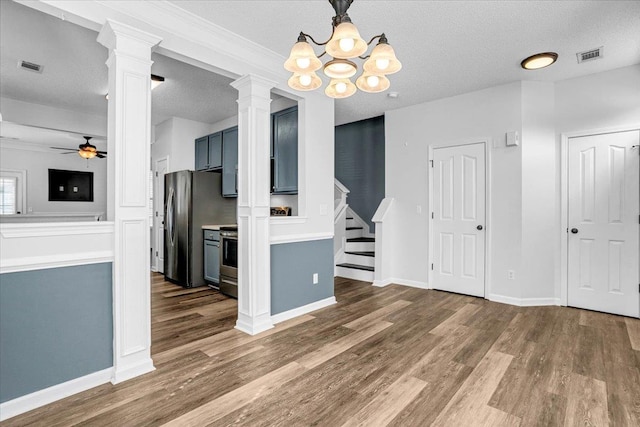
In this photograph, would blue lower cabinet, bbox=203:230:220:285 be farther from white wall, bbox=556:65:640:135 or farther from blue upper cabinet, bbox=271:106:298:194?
white wall, bbox=556:65:640:135

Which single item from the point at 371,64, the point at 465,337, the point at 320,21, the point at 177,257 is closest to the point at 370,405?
the point at 465,337

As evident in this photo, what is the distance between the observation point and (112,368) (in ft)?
7.14

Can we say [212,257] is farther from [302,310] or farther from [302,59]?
[302,59]

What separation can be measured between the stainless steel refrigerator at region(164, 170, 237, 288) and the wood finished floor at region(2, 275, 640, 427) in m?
1.39

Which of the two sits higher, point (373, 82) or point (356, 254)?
point (373, 82)

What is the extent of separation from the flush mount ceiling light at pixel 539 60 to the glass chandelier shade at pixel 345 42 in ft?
8.43

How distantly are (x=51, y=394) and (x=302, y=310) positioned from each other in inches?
86.4

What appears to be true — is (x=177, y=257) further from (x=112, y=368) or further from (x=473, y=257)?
(x=473, y=257)

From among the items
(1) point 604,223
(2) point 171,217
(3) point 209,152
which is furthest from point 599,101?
(2) point 171,217

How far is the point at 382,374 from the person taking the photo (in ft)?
7.45

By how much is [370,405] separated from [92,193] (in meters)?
7.36

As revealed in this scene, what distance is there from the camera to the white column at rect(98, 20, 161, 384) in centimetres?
217

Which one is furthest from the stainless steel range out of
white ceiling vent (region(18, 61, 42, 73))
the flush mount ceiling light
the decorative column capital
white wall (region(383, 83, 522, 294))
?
the flush mount ceiling light

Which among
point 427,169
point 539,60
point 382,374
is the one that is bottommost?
point 382,374
